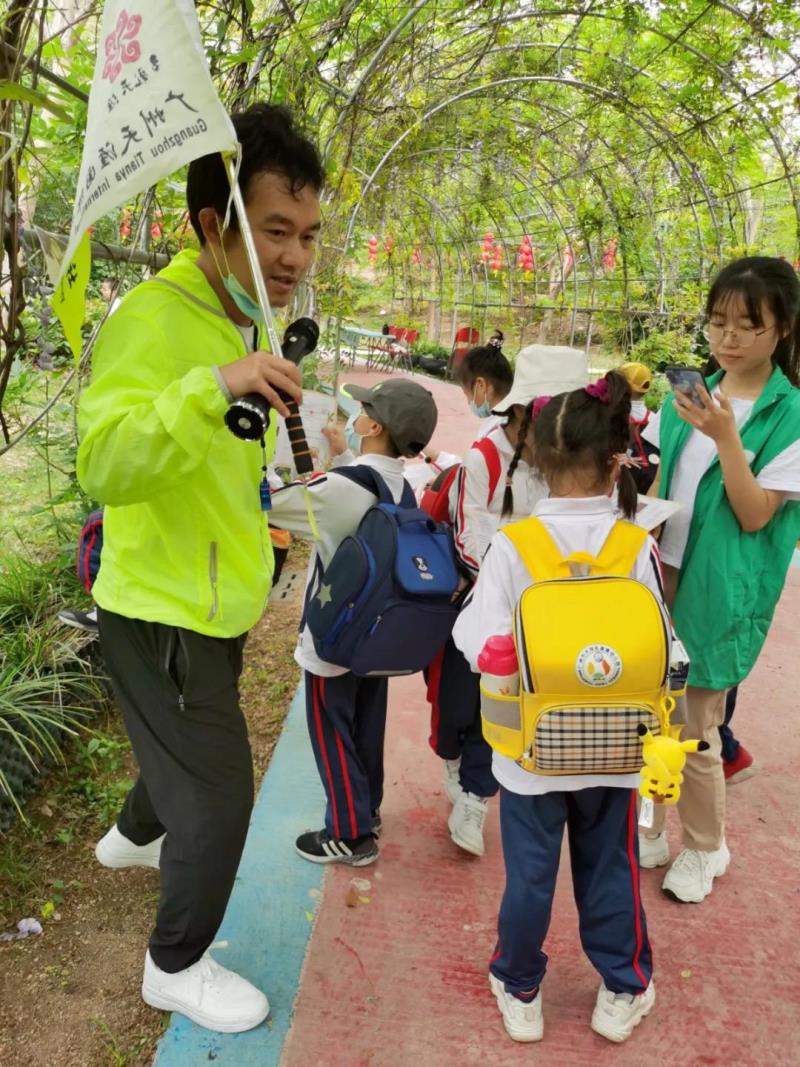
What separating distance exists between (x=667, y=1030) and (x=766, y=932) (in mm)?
508

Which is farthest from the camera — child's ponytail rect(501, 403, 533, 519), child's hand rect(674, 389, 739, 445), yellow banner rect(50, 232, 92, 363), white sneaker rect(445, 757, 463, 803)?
white sneaker rect(445, 757, 463, 803)

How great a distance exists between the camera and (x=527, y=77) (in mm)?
7008

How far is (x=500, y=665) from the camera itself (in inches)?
64.9

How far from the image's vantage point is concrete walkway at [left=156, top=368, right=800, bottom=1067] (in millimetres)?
1806

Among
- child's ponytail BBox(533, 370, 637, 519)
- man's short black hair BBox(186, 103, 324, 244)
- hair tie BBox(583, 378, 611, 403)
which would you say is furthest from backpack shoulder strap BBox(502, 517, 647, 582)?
man's short black hair BBox(186, 103, 324, 244)

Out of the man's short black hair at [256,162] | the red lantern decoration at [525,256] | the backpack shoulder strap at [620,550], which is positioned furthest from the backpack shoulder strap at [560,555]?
the red lantern decoration at [525,256]

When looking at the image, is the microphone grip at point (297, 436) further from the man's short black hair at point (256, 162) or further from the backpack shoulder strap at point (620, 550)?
the backpack shoulder strap at point (620, 550)

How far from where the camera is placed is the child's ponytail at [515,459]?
236 cm

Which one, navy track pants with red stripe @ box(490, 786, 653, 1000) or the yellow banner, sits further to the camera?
navy track pants with red stripe @ box(490, 786, 653, 1000)

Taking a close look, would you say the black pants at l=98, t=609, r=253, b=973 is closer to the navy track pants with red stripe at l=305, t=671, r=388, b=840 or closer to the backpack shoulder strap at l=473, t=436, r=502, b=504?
the navy track pants with red stripe at l=305, t=671, r=388, b=840

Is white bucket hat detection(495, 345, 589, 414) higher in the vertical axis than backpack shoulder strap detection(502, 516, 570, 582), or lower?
higher

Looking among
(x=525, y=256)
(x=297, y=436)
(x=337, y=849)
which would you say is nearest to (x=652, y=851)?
(x=337, y=849)

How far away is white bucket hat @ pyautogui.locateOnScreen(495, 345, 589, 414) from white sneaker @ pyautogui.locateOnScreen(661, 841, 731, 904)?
1.42 meters

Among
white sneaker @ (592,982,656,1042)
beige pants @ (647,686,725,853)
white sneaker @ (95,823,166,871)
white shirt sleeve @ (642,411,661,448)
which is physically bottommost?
white sneaker @ (592,982,656,1042)
